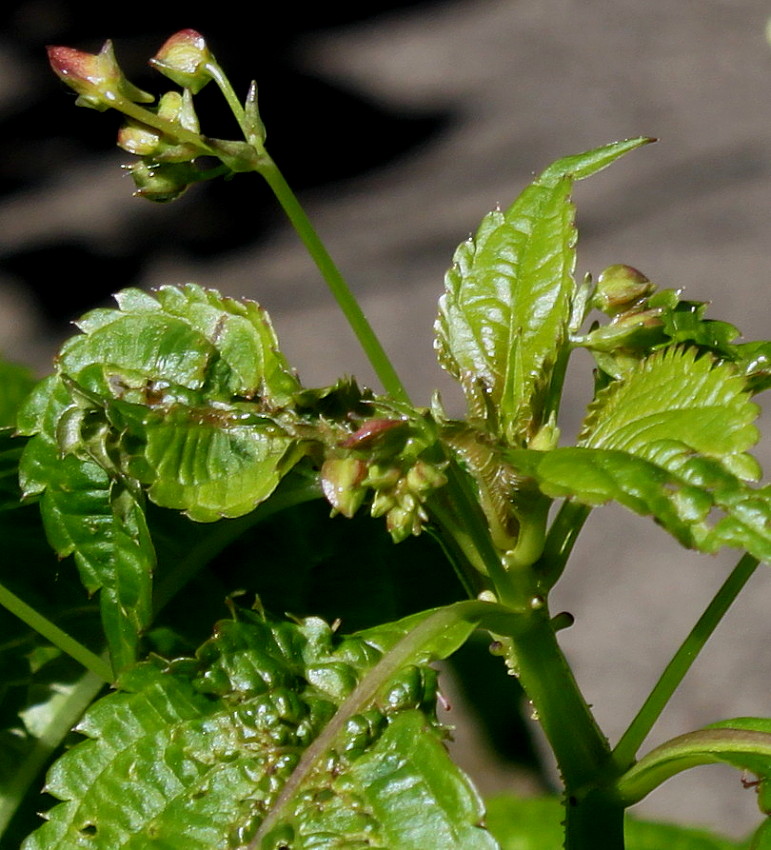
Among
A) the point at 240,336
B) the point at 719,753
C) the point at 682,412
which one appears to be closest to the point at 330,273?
the point at 240,336

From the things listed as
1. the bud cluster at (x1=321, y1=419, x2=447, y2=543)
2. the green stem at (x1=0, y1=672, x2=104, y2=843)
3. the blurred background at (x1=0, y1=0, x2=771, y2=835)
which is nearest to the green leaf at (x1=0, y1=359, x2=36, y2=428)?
the green stem at (x1=0, y1=672, x2=104, y2=843)

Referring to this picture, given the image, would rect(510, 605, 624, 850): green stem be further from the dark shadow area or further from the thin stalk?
the dark shadow area

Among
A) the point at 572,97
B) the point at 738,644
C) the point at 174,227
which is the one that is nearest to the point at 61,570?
the point at 738,644

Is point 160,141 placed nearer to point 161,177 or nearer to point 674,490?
point 161,177

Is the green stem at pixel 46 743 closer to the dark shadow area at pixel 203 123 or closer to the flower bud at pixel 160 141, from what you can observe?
the flower bud at pixel 160 141

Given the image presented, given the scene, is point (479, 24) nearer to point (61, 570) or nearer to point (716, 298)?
point (716, 298)

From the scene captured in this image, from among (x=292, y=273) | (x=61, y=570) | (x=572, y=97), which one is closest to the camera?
(x=61, y=570)
